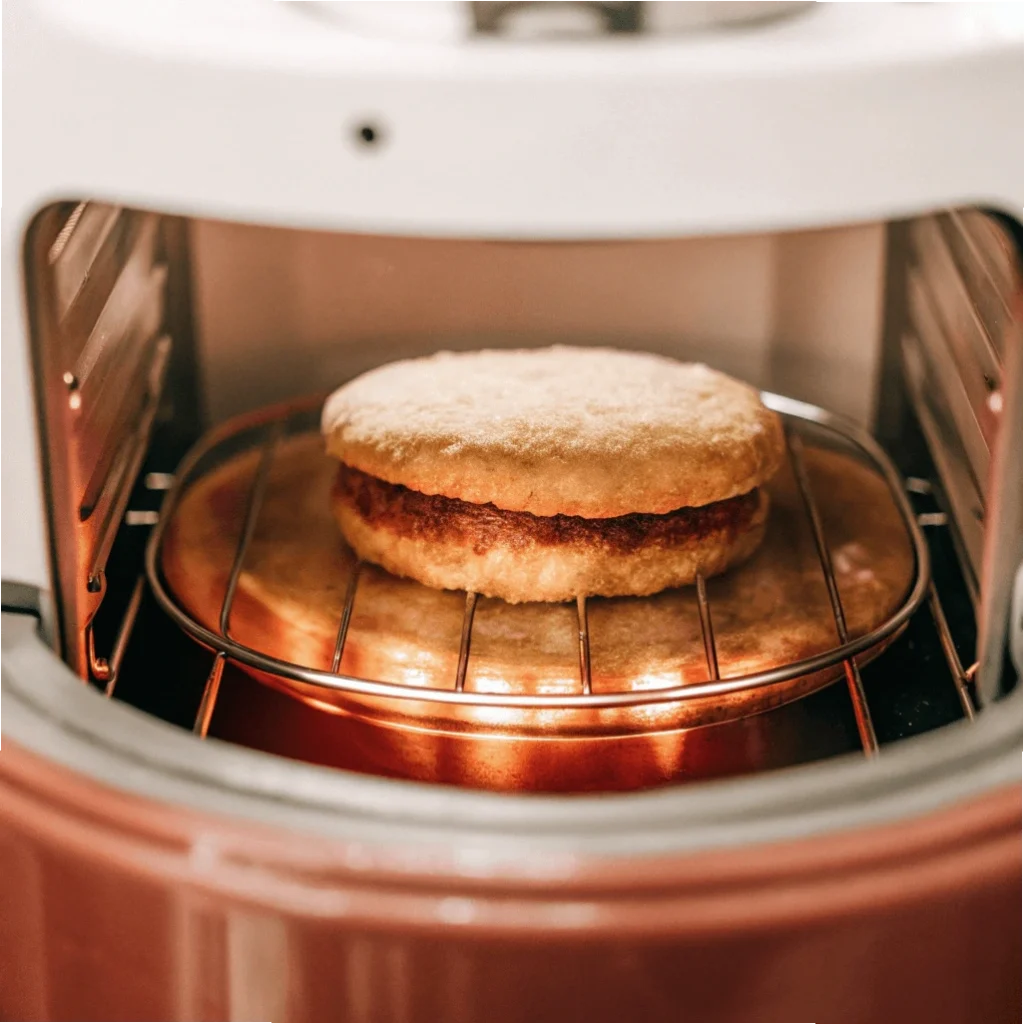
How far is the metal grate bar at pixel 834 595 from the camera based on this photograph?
734 millimetres

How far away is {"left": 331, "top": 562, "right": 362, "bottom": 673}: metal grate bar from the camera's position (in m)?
0.78

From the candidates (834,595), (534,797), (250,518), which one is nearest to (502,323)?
(250,518)

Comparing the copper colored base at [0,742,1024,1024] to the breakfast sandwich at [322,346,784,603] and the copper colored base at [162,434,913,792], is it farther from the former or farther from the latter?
the breakfast sandwich at [322,346,784,603]

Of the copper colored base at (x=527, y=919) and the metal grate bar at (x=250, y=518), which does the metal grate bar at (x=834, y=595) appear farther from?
the metal grate bar at (x=250, y=518)

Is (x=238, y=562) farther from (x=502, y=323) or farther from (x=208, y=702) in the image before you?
(x=502, y=323)

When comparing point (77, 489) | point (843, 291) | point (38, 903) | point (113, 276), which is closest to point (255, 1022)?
point (38, 903)

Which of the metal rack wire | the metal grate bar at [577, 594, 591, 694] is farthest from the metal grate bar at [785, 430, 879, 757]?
the metal grate bar at [577, 594, 591, 694]

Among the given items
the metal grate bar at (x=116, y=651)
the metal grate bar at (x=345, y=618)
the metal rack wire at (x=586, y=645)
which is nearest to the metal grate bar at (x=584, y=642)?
the metal rack wire at (x=586, y=645)

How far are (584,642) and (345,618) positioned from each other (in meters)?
0.14

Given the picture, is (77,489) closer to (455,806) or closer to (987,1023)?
(455,806)

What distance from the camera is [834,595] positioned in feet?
2.79

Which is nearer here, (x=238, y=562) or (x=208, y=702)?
(x=208, y=702)

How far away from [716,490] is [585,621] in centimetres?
11

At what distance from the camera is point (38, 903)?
1.98 feet
